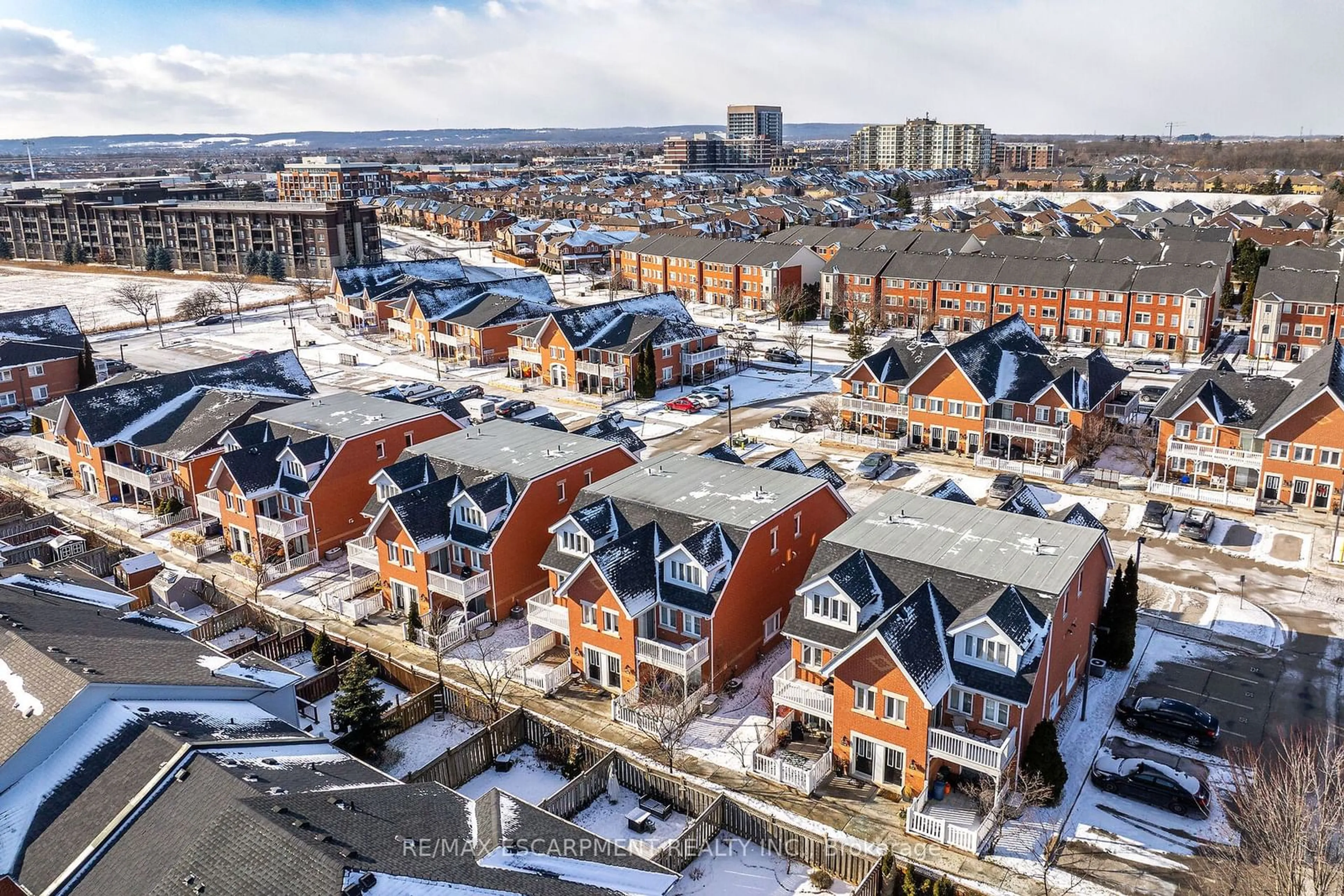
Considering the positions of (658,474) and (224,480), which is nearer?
(658,474)

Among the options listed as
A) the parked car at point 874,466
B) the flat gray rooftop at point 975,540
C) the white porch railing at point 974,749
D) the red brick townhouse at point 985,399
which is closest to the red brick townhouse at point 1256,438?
the red brick townhouse at point 985,399

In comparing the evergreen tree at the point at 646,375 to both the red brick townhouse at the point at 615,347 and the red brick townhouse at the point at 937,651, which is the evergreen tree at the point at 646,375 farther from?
the red brick townhouse at the point at 937,651

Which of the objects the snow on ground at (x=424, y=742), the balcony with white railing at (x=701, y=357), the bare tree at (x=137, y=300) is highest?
the bare tree at (x=137, y=300)

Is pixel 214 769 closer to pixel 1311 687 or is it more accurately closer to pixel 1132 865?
pixel 1132 865

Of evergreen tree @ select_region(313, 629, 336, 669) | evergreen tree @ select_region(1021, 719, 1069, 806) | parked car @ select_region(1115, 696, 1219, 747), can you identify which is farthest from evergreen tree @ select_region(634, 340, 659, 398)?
evergreen tree @ select_region(1021, 719, 1069, 806)

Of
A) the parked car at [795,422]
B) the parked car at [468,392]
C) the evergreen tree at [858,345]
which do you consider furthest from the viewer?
the evergreen tree at [858,345]

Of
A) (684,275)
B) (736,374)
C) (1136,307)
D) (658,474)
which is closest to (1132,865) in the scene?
(658,474)
